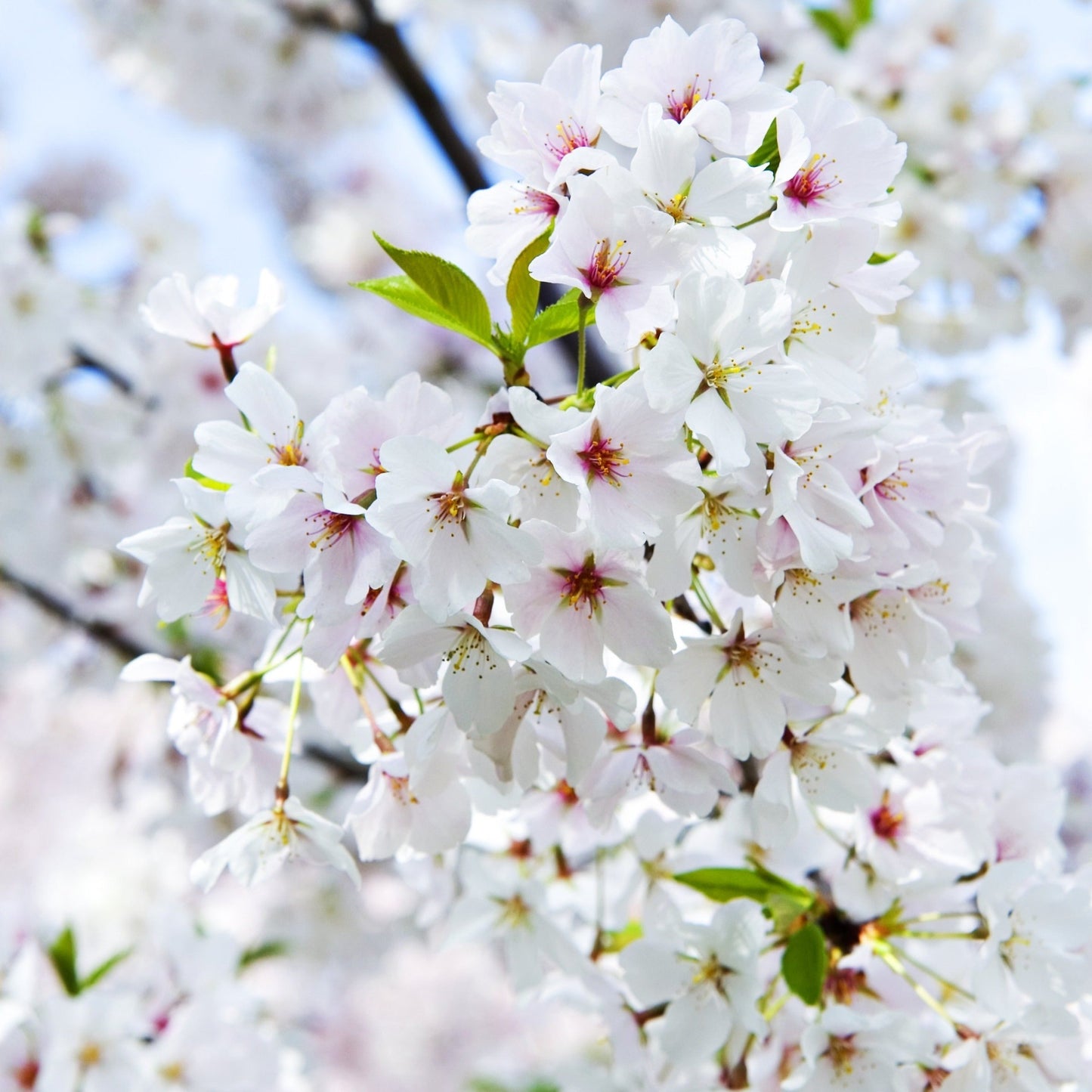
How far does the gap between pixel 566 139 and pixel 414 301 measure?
0.18 m

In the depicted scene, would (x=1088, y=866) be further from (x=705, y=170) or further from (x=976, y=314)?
(x=976, y=314)

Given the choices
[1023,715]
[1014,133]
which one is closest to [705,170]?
[1014,133]

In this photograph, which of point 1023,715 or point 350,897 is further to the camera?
point 350,897

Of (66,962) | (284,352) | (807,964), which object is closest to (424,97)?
(284,352)

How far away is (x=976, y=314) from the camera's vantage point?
2.50m

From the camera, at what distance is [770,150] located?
0.83 m

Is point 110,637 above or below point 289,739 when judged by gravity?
below

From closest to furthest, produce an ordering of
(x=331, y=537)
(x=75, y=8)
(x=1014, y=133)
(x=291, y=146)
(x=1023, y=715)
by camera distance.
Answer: (x=331, y=537) < (x=1014, y=133) < (x=1023, y=715) < (x=75, y=8) < (x=291, y=146)

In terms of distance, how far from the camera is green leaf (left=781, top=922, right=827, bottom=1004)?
0.95m

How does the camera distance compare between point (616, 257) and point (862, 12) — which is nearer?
point (616, 257)

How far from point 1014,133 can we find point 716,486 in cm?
191

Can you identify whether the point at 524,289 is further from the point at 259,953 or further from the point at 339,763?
the point at 339,763

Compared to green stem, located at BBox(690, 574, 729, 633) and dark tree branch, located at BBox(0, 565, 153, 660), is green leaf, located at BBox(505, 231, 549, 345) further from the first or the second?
dark tree branch, located at BBox(0, 565, 153, 660)

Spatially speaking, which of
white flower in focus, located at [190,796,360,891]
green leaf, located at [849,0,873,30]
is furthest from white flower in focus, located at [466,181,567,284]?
green leaf, located at [849,0,873,30]
